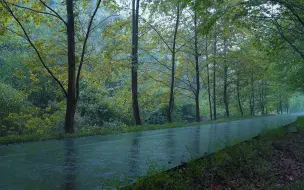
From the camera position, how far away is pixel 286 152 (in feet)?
28.1

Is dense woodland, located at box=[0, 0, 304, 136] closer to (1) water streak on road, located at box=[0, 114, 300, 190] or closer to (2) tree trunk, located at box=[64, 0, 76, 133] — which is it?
(2) tree trunk, located at box=[64, 0, 76, 133]

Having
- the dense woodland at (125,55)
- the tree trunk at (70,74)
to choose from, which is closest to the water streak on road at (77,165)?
the tree trunk at (70,74)

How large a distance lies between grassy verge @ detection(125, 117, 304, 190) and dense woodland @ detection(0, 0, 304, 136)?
195 inches

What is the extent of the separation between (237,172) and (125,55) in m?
12.8

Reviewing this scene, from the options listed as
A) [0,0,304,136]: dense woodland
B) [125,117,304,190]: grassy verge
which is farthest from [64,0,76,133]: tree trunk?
[125,117,304,190]: grassy verge

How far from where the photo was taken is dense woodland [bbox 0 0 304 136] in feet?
35.4

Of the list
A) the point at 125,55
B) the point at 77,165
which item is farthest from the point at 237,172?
the point at 125,55

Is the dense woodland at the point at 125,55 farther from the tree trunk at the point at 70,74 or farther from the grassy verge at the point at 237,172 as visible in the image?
the grassy verge at the point at 237,172

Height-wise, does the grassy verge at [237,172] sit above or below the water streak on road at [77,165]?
below

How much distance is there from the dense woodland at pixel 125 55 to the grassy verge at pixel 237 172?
496 centimetres

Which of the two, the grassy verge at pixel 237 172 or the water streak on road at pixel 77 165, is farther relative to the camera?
the grassy verge at pixel 237 172

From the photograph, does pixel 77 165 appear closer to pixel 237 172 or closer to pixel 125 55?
pixel 237 172

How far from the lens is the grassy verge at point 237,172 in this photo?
12.5 ft

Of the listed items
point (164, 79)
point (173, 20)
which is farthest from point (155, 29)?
point (164, 79)
